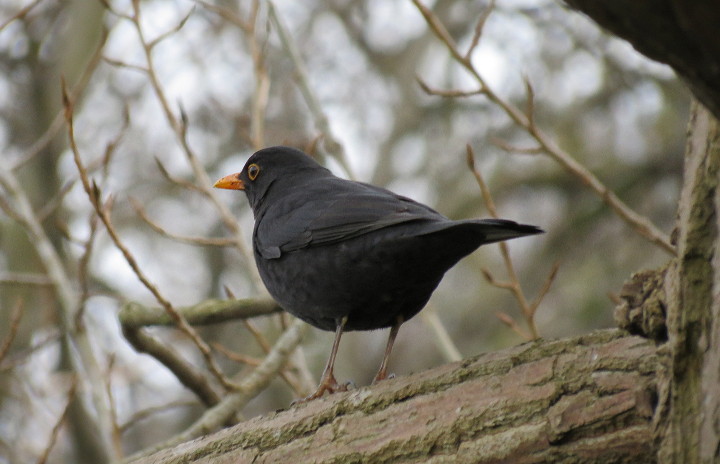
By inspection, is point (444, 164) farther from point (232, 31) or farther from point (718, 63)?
point (718, 63)

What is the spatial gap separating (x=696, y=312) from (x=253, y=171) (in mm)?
3283

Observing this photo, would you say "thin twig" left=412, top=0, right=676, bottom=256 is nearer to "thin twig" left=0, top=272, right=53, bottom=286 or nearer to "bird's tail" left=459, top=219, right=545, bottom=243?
"bird's tail" left=459, top=219, right=545, bottom=243

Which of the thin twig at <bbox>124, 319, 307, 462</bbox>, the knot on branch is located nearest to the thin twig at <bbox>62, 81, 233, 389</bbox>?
the thin twig at <bbox>124, 319, 307, 462</bbox>

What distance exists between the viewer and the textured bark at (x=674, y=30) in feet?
4.82

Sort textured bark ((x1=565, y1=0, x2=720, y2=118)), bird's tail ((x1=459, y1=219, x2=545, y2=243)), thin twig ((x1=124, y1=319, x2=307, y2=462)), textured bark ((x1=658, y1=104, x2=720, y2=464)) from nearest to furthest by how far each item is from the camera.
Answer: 1. textured bark ((x1=565, y1=0, x2=720, y2=118))
2. textured bark ((x1=658, y1=104, x2=720, y2=464))
3. bird's tail ((x1=459, y1=219, x2=545, y2=243))
4. thin twig ((x1=124, y1=319, x2=307, y2=462))

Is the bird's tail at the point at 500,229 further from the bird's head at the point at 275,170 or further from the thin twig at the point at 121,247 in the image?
the bird's head at the point at 275,170

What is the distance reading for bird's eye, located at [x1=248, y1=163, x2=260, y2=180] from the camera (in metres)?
4.80

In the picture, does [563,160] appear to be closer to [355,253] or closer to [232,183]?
[355,253]

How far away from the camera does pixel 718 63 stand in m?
1.56

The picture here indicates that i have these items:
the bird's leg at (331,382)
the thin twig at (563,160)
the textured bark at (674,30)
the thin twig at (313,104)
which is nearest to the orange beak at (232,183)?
the thin twig at (313,104)

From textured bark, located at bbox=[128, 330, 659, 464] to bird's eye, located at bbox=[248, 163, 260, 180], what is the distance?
7.00ft

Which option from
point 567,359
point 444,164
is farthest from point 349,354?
point 567,359

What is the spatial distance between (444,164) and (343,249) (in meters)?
6.75

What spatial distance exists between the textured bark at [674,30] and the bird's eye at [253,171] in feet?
11.0
